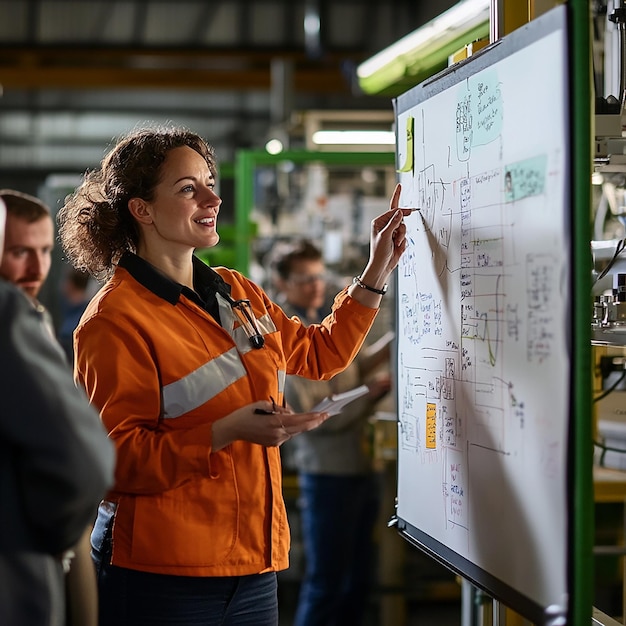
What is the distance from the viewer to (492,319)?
1.74 m

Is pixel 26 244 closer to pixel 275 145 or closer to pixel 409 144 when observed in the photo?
pixel 409 144

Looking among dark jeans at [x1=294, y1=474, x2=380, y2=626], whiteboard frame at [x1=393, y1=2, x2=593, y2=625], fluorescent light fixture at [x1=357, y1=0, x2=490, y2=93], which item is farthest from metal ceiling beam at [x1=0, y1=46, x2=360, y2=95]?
whiteboard frame at [x1=393, y1=2, x2=593, y2=625]

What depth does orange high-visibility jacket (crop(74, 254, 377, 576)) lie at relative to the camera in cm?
183

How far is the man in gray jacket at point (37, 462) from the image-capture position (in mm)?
1284

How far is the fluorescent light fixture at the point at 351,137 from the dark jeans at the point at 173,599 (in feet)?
11.1

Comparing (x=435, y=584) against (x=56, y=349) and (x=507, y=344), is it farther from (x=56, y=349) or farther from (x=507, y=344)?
(x=56, y=349)

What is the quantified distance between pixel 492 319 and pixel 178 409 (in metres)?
0.64

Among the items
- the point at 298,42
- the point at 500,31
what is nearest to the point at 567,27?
the point at 500,31

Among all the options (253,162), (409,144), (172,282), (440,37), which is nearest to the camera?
(172,282)

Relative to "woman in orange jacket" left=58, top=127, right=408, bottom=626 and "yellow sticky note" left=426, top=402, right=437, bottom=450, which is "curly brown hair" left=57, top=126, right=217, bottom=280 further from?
"yellow sticky note" left=426, top=402, right=437, bottom=450

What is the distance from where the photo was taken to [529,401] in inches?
62.5

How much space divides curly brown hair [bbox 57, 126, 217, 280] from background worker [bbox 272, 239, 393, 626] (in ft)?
5.18

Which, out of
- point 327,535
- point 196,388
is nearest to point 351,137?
point 327,535

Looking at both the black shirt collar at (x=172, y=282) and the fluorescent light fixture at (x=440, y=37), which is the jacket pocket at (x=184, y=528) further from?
the fluorescent light fixture at (x=440, y=37)
